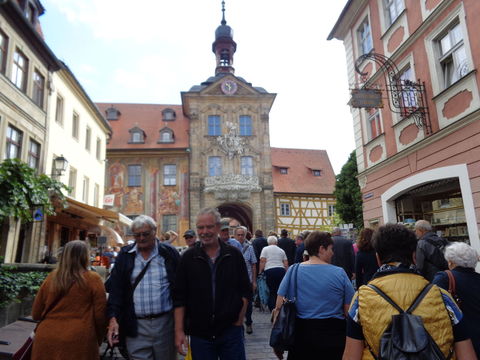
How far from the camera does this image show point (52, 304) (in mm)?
3189

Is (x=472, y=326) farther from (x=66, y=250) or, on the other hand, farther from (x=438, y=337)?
(x=66, y=250)

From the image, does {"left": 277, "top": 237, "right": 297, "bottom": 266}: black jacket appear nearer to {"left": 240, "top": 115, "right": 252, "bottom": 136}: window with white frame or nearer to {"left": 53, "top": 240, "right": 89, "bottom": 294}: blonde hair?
{"left": 53, "top": 240, "right": 89, "bottom": 294}: blonde hair

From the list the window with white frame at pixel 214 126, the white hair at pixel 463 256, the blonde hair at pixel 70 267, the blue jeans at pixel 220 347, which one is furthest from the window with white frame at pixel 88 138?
the white hair at pixel 463 256

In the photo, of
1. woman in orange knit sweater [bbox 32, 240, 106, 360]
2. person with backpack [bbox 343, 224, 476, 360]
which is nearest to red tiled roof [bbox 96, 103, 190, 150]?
woman in orange knit sweater [bbox 32, 240, 106, 360]

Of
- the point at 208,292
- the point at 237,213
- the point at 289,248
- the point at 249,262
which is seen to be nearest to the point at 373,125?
the point at 289,248

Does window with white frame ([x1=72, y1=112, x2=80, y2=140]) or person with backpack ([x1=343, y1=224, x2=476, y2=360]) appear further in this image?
window with white frame ([x1=72, y1=112, x2=80, y2=140])

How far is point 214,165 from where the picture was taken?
1101 inches

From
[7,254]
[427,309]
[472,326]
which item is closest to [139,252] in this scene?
Answer: [427,309]

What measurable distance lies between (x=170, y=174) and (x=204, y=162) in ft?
9.33

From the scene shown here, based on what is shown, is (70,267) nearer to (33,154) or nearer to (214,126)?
(33,154)

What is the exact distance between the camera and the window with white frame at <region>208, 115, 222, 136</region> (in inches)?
1130

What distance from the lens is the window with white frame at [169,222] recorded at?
27.3 metres

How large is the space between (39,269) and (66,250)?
596 cm

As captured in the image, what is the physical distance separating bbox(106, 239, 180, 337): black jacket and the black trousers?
4.01 ft
